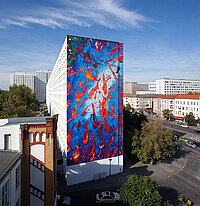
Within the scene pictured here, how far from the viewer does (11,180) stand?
9.63 m

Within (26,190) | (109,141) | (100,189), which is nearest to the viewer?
(26,190)

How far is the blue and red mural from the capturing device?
19.5m

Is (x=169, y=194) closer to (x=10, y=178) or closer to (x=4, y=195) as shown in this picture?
(x=10, y=178)

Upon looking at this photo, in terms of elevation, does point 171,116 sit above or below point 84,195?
above

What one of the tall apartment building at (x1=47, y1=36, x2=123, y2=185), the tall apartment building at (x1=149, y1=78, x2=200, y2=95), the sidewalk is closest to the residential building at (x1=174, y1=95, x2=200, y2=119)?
the sidewalk

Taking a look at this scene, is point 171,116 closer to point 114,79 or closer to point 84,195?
point 114,79

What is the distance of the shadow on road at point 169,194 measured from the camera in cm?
1712

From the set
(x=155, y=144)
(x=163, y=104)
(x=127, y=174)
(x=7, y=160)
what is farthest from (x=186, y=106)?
(x=7, y=160)

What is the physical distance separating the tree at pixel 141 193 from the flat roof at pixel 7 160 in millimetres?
8734

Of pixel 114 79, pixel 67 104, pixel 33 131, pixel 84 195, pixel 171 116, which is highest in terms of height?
pixel 114 79

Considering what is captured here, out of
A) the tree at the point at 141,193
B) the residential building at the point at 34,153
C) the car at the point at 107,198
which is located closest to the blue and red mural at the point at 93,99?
the car at the point at 107,198

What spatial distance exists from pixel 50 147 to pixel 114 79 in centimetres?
1342

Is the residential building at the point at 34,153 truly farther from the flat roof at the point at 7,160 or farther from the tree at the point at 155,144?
the tree at the point at 155,144

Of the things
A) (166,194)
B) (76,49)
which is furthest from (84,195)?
(76,49)
